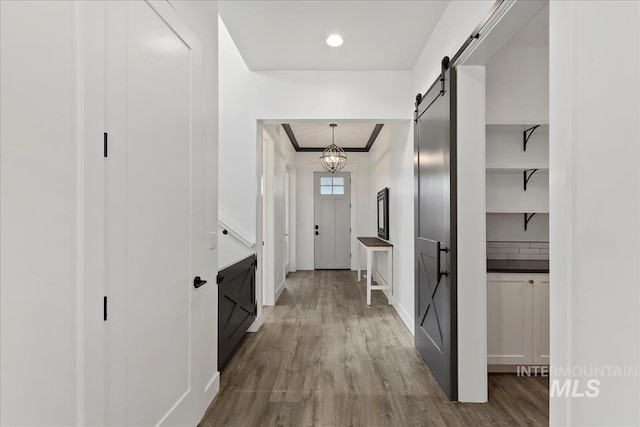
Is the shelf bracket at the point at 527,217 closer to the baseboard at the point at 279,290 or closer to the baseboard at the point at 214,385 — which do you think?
the baseboard at the point at 214,385

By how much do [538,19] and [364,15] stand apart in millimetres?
1261

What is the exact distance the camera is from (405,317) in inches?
153

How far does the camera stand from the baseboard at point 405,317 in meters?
3.57

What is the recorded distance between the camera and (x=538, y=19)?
2.29 meters

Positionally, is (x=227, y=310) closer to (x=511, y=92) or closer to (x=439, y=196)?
(x=439, y=196)

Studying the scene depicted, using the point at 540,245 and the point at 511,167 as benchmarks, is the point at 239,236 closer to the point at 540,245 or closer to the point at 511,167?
the point at 511,167

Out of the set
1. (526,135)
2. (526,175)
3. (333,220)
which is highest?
(526,135)

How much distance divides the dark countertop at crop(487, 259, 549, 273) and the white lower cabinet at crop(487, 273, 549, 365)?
0.03m

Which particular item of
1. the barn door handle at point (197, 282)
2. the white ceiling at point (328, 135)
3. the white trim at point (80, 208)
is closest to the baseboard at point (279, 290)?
the white ceiling at point (328, 135)

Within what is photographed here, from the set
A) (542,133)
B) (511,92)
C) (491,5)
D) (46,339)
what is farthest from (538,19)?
(46,339)

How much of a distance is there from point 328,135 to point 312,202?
1.84 metres

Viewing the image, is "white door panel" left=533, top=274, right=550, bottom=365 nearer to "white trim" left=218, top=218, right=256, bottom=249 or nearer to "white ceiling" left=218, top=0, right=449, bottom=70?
"white ceiling" left=218, top=0, right=449, bottom=70

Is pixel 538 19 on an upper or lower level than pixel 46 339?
upper
